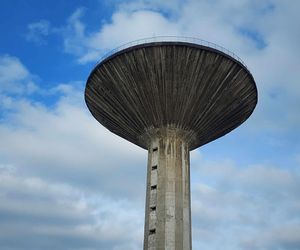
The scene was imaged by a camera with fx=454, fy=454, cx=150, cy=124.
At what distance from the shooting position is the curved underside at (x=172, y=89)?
27.8 meters

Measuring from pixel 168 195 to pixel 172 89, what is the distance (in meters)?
6.70

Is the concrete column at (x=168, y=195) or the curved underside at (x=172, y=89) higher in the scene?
the curved underside at (x=172, y=89)

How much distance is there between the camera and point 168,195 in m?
28.1

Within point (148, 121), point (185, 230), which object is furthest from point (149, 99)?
point (185, 230)

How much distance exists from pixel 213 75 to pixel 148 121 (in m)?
5.34

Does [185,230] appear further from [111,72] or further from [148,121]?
[111,72]

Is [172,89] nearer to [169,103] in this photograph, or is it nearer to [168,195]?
[169,103]

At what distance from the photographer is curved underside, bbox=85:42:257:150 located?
27.8 m

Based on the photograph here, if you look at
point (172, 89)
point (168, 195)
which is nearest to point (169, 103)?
point (172, 89)

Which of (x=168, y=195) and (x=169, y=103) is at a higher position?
(x=169, y=103)

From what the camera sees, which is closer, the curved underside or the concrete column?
the concrete column

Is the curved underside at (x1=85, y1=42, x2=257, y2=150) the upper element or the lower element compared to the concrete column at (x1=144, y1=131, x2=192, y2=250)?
upper

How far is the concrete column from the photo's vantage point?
27172 mm

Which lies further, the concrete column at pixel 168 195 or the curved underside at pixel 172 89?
the curved underside at pixel 172 89
